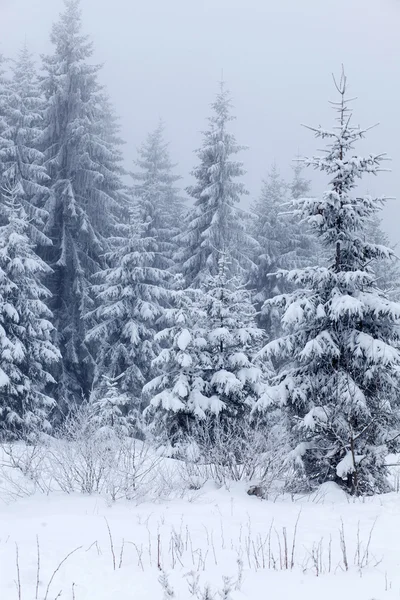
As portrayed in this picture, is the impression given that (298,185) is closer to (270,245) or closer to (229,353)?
(270,245)

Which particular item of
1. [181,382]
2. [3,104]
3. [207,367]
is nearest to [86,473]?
[181,382]

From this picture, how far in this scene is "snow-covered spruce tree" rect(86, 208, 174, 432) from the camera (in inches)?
795

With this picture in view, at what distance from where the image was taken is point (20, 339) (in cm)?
1753

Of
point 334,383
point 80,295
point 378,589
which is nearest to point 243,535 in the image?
point 378,589

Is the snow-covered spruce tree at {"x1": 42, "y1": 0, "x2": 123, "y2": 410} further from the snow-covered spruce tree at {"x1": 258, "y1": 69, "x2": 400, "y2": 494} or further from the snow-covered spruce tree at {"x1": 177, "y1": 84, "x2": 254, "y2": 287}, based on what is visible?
the snow-covered spruce tree at {"x1": 258, "y1": 69, "x2": 400, "y2": 494}

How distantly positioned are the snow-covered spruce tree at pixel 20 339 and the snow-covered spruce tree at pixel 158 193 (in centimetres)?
800

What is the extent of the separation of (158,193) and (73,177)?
4347mm

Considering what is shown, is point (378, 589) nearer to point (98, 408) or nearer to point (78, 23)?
point (98, 408)

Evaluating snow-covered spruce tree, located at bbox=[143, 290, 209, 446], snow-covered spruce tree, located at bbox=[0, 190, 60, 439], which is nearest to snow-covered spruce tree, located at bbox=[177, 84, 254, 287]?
snow-covered spruce tree, located at bbox=[0, 190, 60, 439]

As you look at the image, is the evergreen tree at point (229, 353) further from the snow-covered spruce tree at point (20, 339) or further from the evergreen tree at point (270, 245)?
the evergreen tree at point (270, 245)

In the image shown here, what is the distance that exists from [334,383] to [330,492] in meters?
2.09

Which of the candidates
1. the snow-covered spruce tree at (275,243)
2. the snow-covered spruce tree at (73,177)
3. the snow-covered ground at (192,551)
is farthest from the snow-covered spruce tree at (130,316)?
the snow-covered ground at (192,551)

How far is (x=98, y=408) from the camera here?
17359 millimetres

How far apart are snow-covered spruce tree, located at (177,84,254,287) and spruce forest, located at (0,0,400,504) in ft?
0.28
